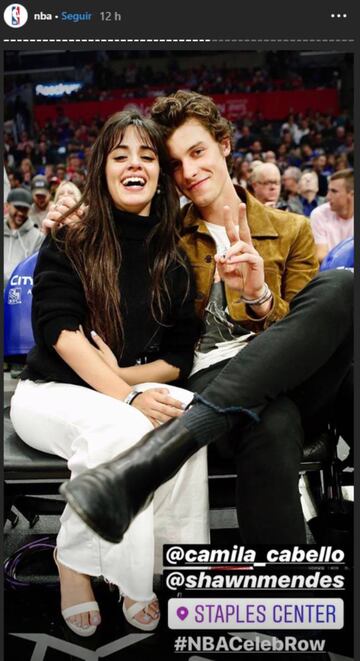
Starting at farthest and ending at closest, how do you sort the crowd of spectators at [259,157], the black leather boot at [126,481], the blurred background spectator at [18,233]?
1. the crowd of spectators at [259,157]
2. the blurred background spectator at [18,233]
3. the black leather boot at [126,481]

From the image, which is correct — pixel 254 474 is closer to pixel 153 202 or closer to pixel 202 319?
pixel 202 319

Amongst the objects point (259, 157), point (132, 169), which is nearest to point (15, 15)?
point (132, 169)

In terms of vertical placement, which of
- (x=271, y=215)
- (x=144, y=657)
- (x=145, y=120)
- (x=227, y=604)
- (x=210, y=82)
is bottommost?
(x=144, y=657)

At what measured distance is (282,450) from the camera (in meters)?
1.06

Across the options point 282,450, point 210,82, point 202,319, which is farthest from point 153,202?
point 210,82

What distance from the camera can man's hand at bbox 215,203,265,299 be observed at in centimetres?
123

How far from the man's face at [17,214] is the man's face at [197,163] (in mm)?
1668

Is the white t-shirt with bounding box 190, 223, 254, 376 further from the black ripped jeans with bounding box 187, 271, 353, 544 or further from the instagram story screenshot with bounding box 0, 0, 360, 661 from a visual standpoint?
the black ripped jeans with bounding box 187, 271, 353, 544

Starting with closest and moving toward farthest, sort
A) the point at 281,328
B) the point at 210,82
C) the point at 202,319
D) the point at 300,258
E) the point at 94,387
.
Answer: the point at 281,328 → the point at 94,387 → the point at 202,319 → the point at 300,258 → the point at 210,82

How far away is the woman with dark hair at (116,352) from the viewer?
1.13 meters

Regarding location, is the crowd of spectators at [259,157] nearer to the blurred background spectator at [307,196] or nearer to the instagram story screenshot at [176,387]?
the blurred background spectator at [307,196]

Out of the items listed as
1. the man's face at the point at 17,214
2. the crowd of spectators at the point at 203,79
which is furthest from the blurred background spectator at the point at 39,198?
the man's face at the point at 17,214

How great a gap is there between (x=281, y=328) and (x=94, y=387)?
1.25 feet

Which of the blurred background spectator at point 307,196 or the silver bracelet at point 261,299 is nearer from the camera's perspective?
the silver bracelet at point 261,299
